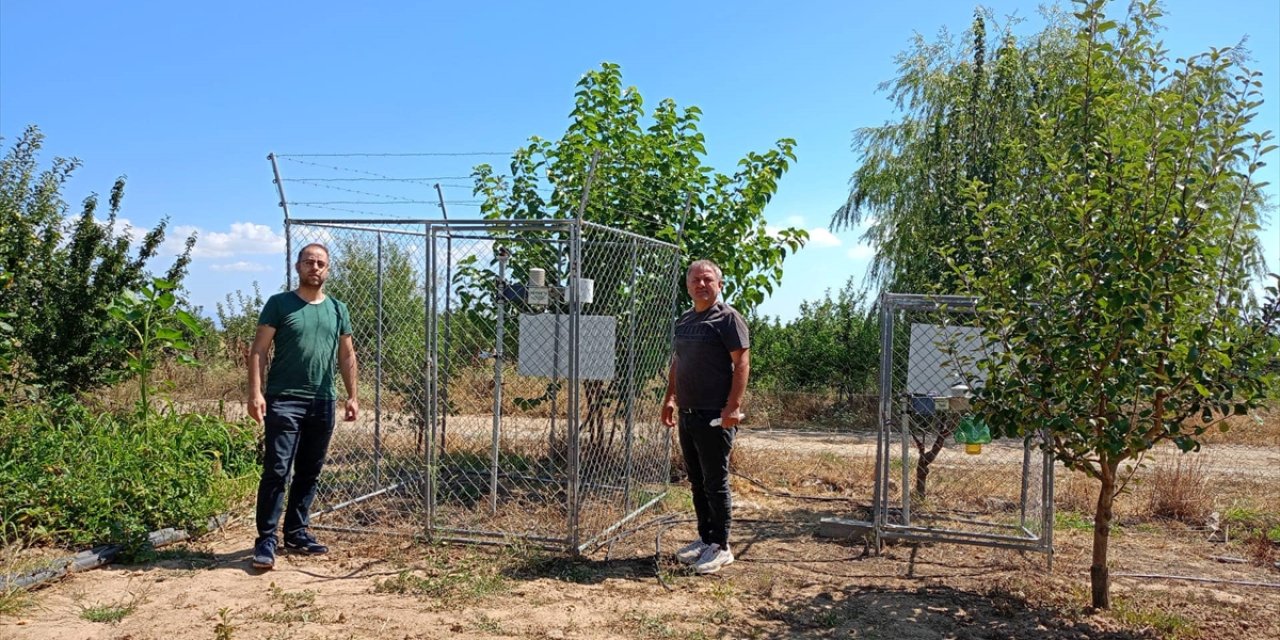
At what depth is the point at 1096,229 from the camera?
4.23 m

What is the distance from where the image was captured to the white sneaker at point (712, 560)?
17.4ft

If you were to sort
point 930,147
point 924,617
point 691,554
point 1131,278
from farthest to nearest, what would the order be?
point 930,147, point 691,554, point 924,617, point 1131,278

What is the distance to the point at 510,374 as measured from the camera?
779cm

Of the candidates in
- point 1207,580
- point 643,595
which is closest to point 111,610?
point 643,595

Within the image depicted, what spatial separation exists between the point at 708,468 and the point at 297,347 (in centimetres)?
255

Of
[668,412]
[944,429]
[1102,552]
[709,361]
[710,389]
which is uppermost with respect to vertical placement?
[709,361]

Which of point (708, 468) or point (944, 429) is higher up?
point (944, 429)

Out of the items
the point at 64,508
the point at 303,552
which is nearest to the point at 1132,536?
the point at 303,552

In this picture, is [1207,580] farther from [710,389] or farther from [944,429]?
[710,389]

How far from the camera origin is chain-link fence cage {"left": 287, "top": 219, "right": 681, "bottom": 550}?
5.80m

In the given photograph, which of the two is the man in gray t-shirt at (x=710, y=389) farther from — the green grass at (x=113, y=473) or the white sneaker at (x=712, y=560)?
the green grass at (x=113, y=473)

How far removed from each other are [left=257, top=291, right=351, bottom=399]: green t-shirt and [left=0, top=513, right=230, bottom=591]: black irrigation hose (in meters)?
1.24

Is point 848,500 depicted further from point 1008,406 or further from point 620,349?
point 1008,406

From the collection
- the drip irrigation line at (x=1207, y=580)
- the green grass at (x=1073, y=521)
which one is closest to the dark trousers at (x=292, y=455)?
the drip irrigation line at (x=1207, y=580)
